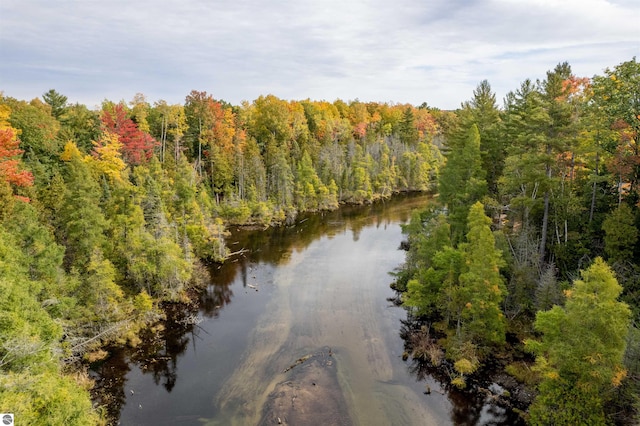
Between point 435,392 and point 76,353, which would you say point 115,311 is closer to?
point 76,353

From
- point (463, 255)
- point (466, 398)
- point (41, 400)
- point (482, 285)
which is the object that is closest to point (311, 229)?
point (463, 255)

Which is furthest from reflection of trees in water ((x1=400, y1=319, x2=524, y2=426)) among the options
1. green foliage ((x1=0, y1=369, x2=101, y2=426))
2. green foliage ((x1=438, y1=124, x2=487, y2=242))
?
green foliage ((x1=0, y1=369, x2=101, y2=426))

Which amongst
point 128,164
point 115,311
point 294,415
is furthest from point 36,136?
point 294,415

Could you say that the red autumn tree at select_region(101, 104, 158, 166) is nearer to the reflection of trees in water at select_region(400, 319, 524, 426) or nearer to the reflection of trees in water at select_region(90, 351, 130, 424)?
the reflection of trees in water at select_region(90, 351, 130, 424)

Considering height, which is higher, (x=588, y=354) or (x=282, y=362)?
(x=588, y=354)

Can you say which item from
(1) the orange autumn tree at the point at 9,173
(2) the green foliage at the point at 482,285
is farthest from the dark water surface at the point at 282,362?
(1) the orange autumn tree at the point at 9,173

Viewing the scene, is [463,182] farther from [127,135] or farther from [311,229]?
[127,135]

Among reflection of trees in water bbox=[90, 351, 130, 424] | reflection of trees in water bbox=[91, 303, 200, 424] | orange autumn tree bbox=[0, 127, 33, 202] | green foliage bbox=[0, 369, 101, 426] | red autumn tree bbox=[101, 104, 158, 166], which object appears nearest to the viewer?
green foliage bbox=[0, 369, 101, 426]
